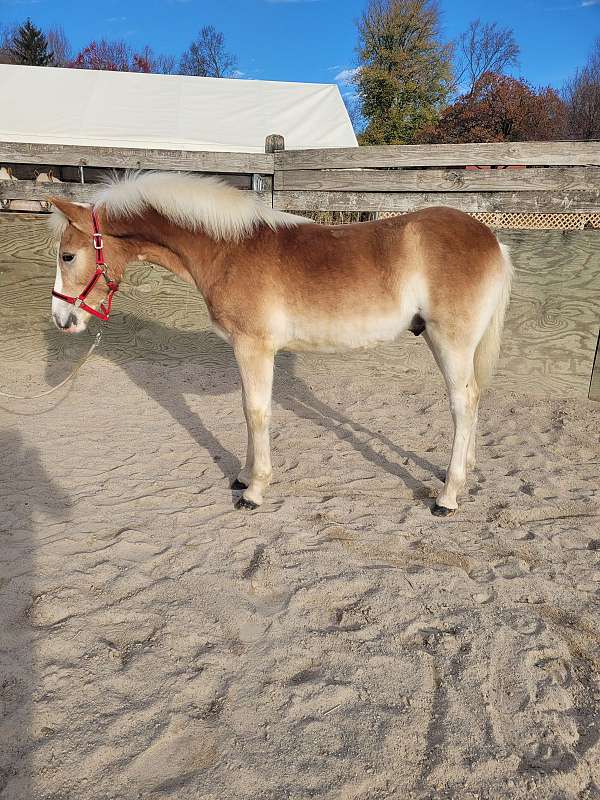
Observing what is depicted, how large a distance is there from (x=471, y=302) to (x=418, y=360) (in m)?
2.57

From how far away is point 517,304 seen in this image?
530cm

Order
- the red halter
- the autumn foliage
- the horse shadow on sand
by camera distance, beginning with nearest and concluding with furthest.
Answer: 1. the red halter
2. the horse shadow on sand
3. the autumn foliage

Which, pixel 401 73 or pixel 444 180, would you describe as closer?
pixel 444 180

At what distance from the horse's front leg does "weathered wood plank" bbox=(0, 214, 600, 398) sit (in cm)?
270

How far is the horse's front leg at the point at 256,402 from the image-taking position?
124 inches

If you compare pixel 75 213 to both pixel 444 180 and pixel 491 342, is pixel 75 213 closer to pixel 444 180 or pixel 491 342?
pixel 491 342

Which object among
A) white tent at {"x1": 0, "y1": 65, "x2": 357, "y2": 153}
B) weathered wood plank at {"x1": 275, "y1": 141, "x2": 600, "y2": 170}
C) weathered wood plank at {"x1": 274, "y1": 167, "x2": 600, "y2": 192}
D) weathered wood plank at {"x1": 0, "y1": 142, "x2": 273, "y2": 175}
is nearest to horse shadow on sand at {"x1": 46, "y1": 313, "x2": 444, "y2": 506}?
weathered wood plank at {"x1": 0, "y1": 142, "x2": 273, "y2": 175}

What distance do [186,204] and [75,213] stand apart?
2.07ft

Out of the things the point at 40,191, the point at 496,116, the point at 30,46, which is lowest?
Answer: the point at 40,191

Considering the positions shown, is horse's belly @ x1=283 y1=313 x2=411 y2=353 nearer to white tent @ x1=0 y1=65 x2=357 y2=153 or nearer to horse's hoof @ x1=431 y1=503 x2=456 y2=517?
horse's hoof @ x1=431 y1=503 x2=456 y2=517

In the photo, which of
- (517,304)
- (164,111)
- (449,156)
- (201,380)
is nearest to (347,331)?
(201,380)

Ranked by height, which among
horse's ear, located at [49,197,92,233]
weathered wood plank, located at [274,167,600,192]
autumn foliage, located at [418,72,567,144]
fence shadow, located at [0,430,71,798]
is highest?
autumn foliage, located at [418,72,567,144]

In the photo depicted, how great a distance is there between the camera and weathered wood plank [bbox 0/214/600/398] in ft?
16.8

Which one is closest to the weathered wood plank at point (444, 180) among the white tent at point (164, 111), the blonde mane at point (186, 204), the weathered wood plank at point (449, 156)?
the weathered wood plank at point (449, 156)
